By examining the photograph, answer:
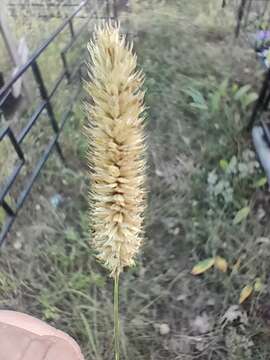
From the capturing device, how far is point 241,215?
6.77 ft

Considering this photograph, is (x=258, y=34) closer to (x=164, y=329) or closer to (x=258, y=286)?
(x=258, y=286)

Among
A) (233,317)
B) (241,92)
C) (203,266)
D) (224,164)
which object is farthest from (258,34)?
(233,317)

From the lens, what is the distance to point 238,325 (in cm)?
178

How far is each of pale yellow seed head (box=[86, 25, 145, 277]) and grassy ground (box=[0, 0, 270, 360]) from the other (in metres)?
1.02

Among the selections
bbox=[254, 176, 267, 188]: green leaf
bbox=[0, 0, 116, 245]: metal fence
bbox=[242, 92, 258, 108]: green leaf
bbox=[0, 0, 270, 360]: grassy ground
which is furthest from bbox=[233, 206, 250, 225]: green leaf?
bbox=[0, 0, 116, 245]: metal fence

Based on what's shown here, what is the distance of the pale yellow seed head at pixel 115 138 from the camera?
0.58m

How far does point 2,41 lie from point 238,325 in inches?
95.9

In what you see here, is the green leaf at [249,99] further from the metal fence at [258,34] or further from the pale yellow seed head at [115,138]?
the pale yellow seed head at [115,138]

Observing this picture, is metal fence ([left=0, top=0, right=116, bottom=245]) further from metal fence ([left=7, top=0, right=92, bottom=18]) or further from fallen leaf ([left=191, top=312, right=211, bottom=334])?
fallen leaf ([left=191, top=312, right=211, bottom=334])

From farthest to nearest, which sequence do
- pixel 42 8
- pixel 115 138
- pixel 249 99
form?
1. pixel 42 8
2. pixel 249 99
3. pixel 115 138

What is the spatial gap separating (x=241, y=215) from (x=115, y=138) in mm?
1552

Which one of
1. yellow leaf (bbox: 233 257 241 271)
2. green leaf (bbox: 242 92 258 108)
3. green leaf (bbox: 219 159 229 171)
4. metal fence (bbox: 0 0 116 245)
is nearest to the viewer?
metal fence (bbox: 0 0 116 245)

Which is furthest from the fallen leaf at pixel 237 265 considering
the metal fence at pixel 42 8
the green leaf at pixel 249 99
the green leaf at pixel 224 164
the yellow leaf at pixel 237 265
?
the metal fence at pixel 42 8

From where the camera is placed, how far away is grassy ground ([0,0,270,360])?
177 centimetres
